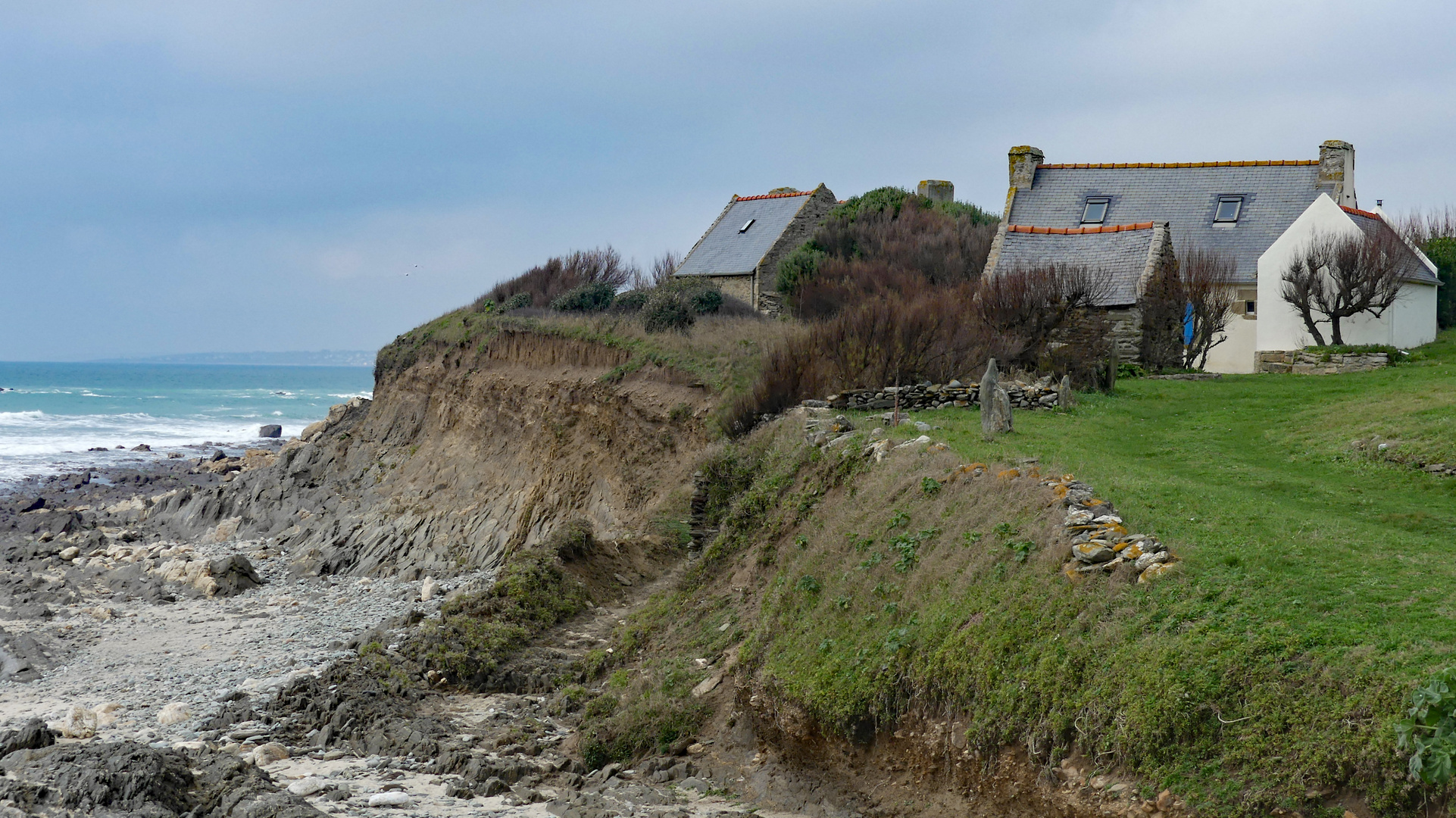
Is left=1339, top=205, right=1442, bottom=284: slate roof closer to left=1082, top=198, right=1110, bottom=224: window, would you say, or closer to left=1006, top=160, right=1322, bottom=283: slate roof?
left=1006, top=160, right=1322, bottom=283: slate roof

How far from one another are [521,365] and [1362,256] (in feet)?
73.6

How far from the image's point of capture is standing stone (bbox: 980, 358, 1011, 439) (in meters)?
15.5

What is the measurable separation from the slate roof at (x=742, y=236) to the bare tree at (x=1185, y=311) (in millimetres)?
14855

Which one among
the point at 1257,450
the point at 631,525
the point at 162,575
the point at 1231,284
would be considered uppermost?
the point at 1231,284

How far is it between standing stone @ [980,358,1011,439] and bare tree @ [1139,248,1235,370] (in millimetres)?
12821

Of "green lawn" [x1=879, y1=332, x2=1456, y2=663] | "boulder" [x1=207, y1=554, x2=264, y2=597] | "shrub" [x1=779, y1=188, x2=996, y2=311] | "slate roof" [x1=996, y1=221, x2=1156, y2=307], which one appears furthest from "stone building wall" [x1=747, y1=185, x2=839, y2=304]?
"boulder" [x1=207, y1=554, x2=264, y2=597]

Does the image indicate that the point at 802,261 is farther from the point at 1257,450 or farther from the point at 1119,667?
the point at 1119,667

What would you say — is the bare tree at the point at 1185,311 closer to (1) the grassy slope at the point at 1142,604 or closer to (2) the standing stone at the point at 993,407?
(1) the grassy slope at the point at 1142,604

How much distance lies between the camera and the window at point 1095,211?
1469 inches

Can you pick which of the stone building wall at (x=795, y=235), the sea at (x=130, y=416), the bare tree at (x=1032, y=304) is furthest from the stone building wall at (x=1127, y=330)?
the sea at (x=130, y=416)

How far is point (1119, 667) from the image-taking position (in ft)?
27.1

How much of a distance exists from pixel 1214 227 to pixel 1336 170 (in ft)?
14.5

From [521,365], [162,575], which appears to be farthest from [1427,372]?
[162,575]

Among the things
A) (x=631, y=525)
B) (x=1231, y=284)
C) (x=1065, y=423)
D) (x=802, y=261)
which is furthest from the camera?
(x=802, y=261)
